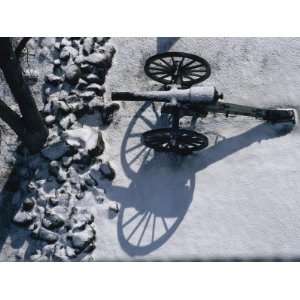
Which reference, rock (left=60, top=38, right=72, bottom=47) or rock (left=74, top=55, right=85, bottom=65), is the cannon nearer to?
rock (left=74, top=55, right=85, bottom=65)

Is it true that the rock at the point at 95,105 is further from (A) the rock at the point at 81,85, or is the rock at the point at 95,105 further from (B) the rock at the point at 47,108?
(B) the rock at the point at 47,108

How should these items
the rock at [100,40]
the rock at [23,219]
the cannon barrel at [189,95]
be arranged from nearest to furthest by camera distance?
the cannon barrel at [189,95] → the rock at [23,219] → the rock at [100,40]

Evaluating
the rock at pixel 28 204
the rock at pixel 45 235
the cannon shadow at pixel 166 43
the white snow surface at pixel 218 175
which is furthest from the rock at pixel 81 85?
the rock at pixel 45 235

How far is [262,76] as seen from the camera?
419 inches

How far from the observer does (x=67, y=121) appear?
10414mm

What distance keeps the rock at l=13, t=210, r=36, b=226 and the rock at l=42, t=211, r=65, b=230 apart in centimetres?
22

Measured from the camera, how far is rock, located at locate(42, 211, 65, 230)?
966 centimetres

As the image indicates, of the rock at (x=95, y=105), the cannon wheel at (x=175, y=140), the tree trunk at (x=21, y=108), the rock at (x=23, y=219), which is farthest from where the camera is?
the rock at (x=95, y=105)

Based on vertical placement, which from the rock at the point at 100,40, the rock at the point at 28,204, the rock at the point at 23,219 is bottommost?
the rock at the point at 23,219

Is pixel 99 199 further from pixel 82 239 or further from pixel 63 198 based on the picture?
pixel 82 239

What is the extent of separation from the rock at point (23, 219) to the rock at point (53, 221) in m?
0.22

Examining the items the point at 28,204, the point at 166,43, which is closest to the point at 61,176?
the point at 28,204

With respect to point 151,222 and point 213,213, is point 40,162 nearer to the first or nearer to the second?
point 151,222

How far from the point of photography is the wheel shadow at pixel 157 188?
9617 mm
